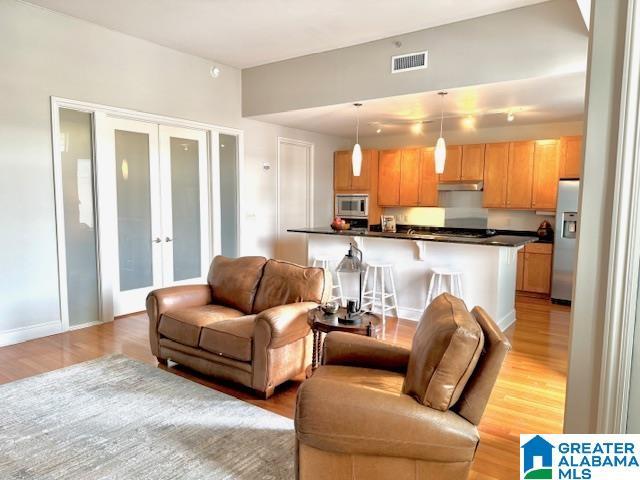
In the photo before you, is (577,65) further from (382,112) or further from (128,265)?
(128,265)

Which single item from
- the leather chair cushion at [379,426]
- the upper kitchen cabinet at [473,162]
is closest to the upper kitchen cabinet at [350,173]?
the upper kitchen cabinet at [473,162]

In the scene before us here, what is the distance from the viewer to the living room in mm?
1690

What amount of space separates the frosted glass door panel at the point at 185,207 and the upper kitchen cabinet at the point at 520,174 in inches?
186

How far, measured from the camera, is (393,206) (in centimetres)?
786

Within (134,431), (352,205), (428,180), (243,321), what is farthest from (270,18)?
(352,205)

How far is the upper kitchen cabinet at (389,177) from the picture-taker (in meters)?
7.54

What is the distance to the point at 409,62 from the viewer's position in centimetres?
451

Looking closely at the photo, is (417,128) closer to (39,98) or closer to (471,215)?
(471,215)

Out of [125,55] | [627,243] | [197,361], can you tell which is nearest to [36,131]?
[125,55]

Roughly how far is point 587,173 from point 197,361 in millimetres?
2857

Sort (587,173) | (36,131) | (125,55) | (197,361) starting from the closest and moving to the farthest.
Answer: (587,173) < (197,361) < (36,131) < (125,55)

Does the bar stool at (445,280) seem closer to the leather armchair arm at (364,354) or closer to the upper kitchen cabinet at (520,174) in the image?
the leather armchair arm at (364,354)

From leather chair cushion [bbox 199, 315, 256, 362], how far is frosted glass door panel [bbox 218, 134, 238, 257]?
3.04 meters

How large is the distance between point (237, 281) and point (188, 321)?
2.08 feet
